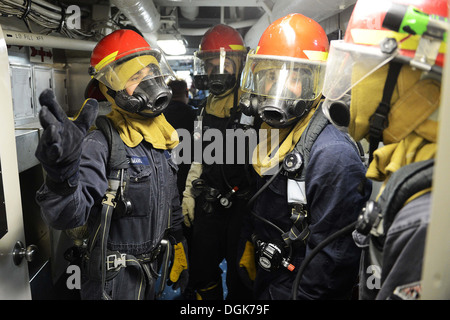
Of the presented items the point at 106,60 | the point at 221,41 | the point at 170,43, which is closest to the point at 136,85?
the point at 106,60

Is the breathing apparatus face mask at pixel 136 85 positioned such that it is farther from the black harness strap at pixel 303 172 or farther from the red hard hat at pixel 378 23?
the red hard hat at pixel 378 23

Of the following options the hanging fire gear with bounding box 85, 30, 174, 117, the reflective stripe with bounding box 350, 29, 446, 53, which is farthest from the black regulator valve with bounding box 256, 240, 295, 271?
the reflective stripe with bounding box 350, 29, 446, 53

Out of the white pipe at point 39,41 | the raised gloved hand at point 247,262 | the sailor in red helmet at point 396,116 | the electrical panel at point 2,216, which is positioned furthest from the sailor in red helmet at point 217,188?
the electrical panel at point 2,216

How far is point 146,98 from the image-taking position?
1933 millimetres

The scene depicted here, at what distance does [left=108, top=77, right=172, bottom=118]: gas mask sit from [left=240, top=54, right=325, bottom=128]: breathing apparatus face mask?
596 mm

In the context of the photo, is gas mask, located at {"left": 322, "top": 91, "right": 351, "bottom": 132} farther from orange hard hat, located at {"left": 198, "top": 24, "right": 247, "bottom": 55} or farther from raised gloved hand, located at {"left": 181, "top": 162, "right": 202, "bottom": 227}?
orange hard hat, located at {"left": 198, "top": 24, "right": 247, "bottom": 55}

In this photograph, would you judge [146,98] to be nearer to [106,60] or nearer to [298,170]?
[106,60]

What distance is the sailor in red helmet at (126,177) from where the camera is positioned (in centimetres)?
175

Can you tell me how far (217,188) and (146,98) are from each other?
1.26 m

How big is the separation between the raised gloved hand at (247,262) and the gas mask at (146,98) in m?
1.13

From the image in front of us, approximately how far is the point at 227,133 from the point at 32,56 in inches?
68.7

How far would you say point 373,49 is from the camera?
113 cm

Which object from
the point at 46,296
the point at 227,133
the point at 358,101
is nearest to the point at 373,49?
the point at 358,101

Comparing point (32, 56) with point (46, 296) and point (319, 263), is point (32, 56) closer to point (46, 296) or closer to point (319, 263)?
point (46, 296)
